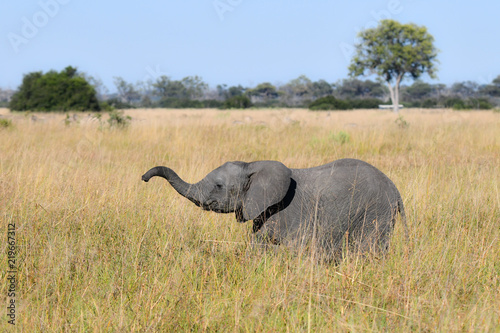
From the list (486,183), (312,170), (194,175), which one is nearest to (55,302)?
(312,170)

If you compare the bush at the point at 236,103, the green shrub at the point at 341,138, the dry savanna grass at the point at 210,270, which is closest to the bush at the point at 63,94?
the green shrub at the point at 341,138

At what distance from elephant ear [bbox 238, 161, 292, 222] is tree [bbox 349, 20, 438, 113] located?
34.3m

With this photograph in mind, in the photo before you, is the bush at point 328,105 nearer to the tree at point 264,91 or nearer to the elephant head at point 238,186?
the elephant head at point 238,186

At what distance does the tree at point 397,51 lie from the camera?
36469mm

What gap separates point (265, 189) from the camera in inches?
139

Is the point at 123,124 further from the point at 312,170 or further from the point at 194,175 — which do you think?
the point at 312,170

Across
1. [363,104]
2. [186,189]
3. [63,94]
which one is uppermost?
[63,94]

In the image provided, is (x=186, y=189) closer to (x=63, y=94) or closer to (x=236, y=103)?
(x=63, y=94)

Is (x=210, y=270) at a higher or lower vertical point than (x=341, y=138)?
lower

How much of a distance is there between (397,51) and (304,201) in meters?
35.2

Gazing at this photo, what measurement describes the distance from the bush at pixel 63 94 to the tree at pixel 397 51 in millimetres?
20764

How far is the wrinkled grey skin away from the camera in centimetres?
358

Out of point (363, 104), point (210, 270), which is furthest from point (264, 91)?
point (210, 270)

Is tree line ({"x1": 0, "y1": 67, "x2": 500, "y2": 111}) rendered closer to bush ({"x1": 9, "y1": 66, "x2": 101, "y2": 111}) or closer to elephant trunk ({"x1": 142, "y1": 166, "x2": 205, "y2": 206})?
bush ({"x1": 9, "y1": 66, "x2": 101, "y2": 111})
